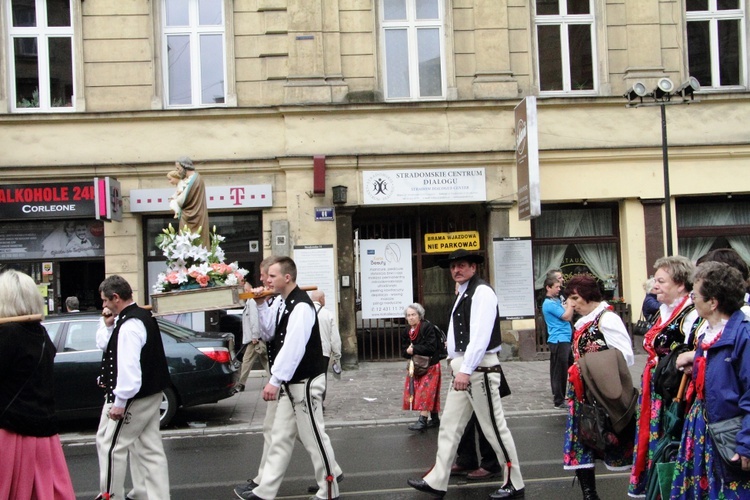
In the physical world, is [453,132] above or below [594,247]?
above

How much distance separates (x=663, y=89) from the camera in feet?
44.3

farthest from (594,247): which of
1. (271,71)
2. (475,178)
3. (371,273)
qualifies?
(271,71)

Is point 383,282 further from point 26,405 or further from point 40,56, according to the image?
point 26,405

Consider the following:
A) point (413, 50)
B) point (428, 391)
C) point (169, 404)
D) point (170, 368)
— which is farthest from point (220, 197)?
point (428, 391)

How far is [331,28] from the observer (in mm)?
15469

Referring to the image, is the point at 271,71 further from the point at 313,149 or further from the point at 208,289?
Result: the point at 208,289

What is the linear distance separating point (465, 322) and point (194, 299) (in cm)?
235

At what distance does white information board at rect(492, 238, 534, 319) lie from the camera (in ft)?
50.9

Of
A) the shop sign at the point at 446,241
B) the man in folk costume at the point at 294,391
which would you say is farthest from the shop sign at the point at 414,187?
the man in folk costume at the point at 294,391

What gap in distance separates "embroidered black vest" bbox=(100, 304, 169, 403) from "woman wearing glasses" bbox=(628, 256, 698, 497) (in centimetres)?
341

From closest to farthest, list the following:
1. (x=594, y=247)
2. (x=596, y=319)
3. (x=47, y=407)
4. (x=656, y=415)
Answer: (x=47, y=407)
(x=656, y=415)
(x=596, y=319)
(x=594, y=247)

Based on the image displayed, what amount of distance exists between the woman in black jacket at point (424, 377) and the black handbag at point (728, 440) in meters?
5.69

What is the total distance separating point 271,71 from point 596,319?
36.5 feet

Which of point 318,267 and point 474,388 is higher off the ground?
point 318,267
